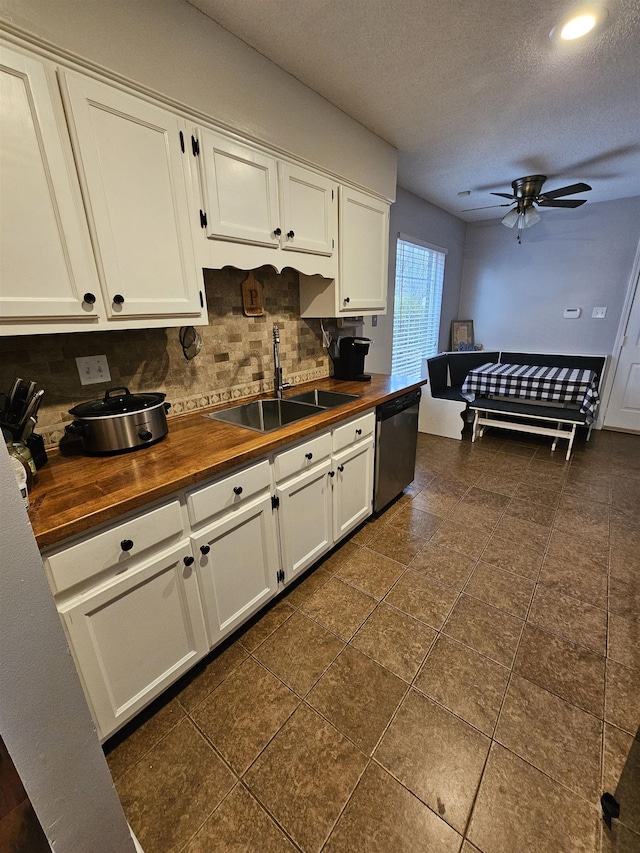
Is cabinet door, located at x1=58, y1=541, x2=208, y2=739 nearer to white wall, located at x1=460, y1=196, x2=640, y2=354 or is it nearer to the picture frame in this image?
the picture frame

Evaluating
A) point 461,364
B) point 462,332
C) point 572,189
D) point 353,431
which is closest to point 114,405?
point 353,431

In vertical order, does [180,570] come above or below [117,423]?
below

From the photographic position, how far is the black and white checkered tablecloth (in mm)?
3533

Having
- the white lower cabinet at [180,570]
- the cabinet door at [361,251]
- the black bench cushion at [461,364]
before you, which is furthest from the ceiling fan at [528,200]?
the white lower cabinet at [180,570]

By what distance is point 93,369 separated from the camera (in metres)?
1.47

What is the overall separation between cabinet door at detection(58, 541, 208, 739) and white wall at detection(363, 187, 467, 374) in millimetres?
2633

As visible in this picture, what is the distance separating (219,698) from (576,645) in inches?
62.6

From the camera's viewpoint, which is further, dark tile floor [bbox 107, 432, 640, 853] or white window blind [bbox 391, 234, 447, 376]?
white window blind [bbox 391, 234, 447, 376]

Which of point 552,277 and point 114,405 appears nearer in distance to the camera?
point 114,405

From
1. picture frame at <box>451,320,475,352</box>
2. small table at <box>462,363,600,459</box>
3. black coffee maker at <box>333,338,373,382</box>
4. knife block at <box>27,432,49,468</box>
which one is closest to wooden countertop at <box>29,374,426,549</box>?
knife block at <box>27,432,49,468</box>

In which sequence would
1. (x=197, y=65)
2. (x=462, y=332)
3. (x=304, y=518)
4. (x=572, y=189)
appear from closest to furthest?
1. (x=197, y=65)
2. (x=304, y=518)
3. (x=572, y=189)
4. (x=462, y=332)

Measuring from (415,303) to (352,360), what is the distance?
6.59 ft

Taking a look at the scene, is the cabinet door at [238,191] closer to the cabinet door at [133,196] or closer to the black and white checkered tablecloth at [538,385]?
the cabinet door at [133,196]

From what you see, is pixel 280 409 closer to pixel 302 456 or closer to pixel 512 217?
pixel 302 456
